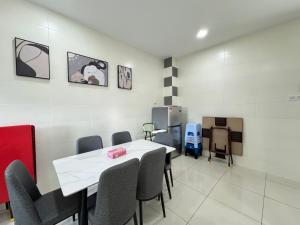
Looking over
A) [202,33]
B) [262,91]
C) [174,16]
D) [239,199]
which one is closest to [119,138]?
[239,199]

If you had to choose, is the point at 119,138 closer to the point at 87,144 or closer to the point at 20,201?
the point at 87,144

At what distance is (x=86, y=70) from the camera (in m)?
2.41

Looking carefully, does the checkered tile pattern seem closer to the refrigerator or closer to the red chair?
the refrigerator

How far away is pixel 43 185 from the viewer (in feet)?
6.65

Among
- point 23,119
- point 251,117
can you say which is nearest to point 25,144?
point 23,119

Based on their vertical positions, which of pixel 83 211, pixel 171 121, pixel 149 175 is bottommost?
pixel 83 211

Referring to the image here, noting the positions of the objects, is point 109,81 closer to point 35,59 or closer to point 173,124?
point 35,59

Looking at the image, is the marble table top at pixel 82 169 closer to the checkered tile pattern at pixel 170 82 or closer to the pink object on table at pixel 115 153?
the pink object on table at pixel 115 153

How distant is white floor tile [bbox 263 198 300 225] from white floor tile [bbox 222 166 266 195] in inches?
11.0

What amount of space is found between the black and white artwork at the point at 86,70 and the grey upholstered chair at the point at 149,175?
1.83 metres

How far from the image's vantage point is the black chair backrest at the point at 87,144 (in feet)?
6.50

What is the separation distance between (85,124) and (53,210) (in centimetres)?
146

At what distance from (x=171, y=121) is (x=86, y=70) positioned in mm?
2164

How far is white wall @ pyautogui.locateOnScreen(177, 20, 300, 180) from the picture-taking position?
2.38m
